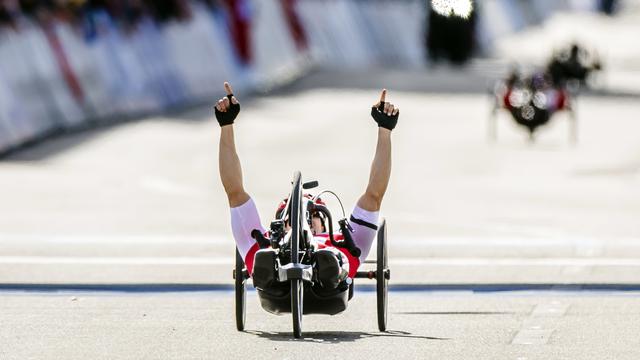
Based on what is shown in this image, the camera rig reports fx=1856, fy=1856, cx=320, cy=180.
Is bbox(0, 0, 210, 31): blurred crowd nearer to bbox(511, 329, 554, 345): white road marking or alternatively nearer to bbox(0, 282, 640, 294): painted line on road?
bbox(0, 282, 640, 294): painted line on road

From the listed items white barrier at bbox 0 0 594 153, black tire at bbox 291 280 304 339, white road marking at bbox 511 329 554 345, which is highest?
white barrier at bbox 0 0 594 153

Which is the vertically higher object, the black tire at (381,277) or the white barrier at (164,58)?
the white barrier at (164,58)

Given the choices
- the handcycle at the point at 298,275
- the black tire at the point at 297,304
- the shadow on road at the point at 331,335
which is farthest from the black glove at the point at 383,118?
the shadow on road at the point at 331,335

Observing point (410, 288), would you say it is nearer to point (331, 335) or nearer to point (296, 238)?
point (331, 335)

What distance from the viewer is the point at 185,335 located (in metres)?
11.2

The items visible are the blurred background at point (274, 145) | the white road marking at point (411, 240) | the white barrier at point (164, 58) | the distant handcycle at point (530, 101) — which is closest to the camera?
the blurred background at point (274, 145)

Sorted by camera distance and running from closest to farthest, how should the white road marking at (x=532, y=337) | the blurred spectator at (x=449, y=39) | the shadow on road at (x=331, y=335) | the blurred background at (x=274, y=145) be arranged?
the white road marking at (x=532, y=337)
the shadow on road at (x=331, y=335)
the blurred background at (x=274, y=145)
the blurred spectator at (x=449, y=39)

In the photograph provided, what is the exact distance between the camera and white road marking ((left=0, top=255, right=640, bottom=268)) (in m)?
15.5

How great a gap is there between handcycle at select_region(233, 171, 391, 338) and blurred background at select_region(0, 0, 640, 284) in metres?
1.50

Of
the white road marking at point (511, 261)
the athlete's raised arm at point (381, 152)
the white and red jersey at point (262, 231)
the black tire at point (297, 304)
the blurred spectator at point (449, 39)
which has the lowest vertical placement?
the black tire at point (297, 304)

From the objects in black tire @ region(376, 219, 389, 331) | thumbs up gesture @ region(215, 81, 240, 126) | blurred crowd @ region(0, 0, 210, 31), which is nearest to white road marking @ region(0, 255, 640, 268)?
black tire @ region(376, 219, 389, 331)

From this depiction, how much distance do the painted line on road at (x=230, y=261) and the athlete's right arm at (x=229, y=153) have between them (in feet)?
13.8

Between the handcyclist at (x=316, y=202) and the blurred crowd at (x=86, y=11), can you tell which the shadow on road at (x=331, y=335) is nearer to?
the handcyclist at (x=316, y=202)

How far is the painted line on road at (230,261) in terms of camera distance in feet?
50.8
